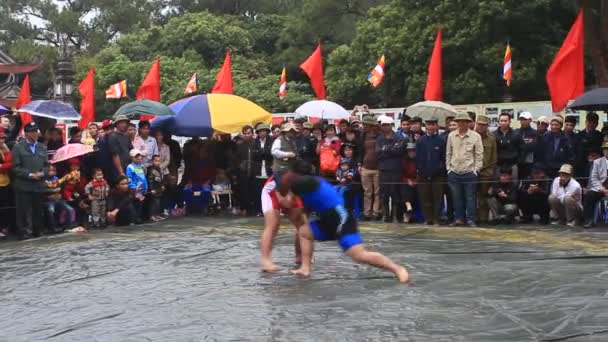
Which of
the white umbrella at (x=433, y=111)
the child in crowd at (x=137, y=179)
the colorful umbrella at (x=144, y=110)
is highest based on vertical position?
the colorful umbrella at (x=144, y=110)

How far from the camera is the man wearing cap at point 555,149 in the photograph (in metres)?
12.7

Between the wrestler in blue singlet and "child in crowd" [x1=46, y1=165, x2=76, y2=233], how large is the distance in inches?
245

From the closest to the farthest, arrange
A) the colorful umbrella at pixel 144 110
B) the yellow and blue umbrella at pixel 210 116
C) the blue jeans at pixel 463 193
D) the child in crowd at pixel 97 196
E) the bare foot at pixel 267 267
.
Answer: the bare foot at pixel 267 267 → the blue jeans at pixel 463 193 → the child in crowd at pixel 97 196 → the colorful umbrella at pixel 144 110 → the yellow and blue umbrella at pixel 210 116

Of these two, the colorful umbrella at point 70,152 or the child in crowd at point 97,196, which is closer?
the colorful umbrella at point 70,152

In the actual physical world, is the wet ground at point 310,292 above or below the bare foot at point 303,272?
below

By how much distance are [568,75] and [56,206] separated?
858 centimetres

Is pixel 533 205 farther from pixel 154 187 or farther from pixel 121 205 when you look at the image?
pixel 121 205

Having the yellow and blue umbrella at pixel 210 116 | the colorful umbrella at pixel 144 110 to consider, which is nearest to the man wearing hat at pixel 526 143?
the yellow and blue umbrella at pixel 210 116

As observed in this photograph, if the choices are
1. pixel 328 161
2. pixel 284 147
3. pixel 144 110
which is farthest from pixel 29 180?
pixel 328 161

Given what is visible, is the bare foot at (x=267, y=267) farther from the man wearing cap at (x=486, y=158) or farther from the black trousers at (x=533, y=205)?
the black trousers at (x=533, y=205)

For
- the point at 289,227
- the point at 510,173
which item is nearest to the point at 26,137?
the point at 289,227

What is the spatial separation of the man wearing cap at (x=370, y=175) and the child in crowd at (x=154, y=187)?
3473 mm

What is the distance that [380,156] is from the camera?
13531 millimetres

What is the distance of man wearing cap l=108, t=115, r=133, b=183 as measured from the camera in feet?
44.9
